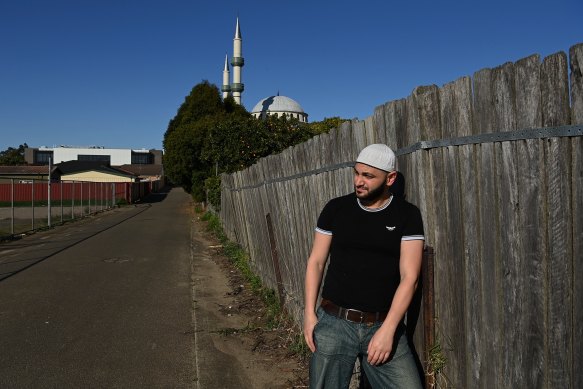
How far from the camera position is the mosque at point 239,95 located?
6800 centimetres

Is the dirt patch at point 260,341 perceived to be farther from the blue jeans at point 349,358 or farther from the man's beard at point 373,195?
the man's beard at point 373,195

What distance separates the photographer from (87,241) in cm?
1485

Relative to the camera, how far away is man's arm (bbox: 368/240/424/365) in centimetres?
247

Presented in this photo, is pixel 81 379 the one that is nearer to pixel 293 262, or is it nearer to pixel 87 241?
pixel 293 262

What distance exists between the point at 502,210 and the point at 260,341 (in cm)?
387

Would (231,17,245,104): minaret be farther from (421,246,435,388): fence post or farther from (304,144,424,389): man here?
(304,144,424,389): man

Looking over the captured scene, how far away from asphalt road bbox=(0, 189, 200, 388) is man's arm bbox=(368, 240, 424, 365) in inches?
102

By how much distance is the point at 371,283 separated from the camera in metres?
2.61

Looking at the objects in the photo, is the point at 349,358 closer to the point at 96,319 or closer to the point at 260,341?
the point at 260,341

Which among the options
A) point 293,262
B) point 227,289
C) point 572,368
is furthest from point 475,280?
point 227,289

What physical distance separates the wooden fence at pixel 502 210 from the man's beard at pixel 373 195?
407 mm

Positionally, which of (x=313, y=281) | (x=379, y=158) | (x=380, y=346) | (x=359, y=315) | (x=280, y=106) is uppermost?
(x=280, y=106)

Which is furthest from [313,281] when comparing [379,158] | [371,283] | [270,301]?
[270,301]

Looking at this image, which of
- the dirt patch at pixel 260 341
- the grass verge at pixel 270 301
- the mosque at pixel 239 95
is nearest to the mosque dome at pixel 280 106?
the mosque at pixel 239 95
